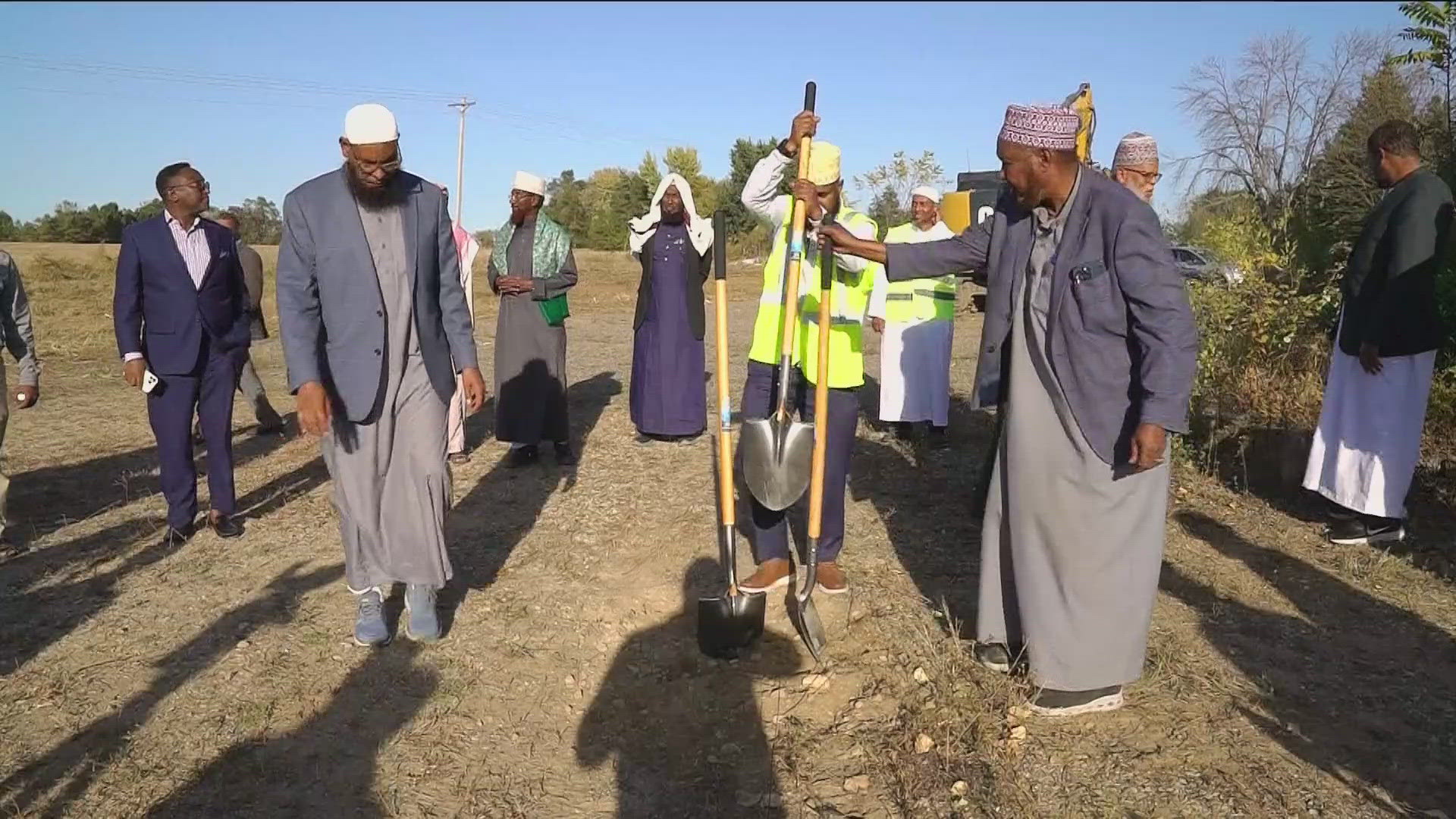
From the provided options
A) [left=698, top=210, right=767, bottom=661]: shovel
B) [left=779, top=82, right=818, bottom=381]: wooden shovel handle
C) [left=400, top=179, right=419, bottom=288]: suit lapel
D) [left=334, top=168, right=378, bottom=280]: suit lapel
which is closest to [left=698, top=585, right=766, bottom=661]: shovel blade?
[left=698, top=210, right=767, bottom=661]: shovel

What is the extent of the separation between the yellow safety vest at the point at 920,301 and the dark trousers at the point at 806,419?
10.3 ft

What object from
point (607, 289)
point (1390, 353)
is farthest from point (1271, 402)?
point (607, 289)

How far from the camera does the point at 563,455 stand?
22.6 feet

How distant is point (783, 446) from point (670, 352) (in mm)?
3435

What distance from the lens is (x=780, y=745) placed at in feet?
10.5

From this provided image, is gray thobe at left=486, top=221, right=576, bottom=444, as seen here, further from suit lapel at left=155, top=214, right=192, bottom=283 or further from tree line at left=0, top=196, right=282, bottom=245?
tree line at left=0, top=196, right=282, bottom=245

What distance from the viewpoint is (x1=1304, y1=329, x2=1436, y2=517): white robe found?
4984 millimetres

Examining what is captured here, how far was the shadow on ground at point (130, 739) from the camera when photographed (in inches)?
114

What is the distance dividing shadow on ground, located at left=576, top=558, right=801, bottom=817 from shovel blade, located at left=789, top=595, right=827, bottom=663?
8 cm

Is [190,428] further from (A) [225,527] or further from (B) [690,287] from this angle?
(B) [690,287]

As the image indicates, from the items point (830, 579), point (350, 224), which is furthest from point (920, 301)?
point (350, 224)

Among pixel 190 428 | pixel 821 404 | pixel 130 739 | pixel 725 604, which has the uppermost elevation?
pixel 821 404

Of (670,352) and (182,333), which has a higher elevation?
(182,333)

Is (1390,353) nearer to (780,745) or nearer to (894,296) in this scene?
(894,296)
